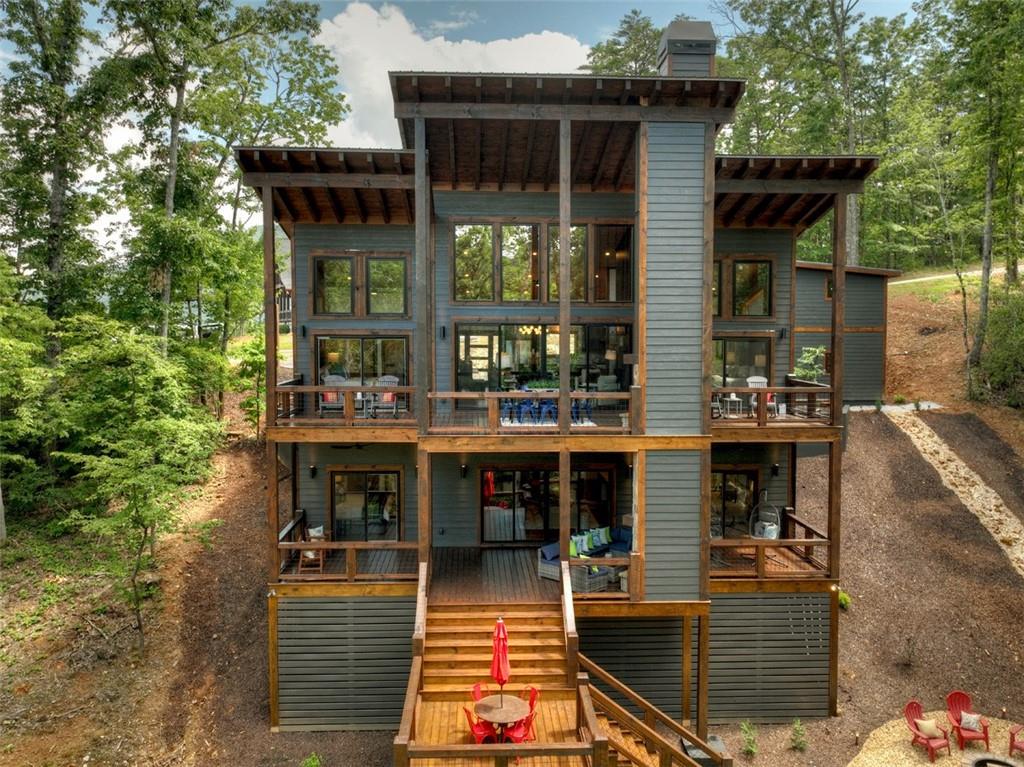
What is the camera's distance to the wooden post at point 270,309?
9539mm

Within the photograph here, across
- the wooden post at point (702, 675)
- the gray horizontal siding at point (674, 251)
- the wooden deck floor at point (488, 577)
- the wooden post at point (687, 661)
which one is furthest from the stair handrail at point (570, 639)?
the gray horizontal siding at point (674, 251)

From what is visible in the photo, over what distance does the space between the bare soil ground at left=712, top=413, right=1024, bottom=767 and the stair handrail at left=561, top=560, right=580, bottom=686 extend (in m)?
3.60

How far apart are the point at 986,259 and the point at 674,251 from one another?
1616cm

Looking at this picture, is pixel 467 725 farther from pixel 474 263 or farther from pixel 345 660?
pixel 474 263

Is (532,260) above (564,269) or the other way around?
above

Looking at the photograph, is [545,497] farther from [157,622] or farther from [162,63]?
[162,63]

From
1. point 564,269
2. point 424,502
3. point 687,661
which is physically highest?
point 564,269

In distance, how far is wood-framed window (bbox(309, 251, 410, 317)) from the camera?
1201 centimetres

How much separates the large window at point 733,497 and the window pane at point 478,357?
5470 mm

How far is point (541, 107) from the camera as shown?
350 inches

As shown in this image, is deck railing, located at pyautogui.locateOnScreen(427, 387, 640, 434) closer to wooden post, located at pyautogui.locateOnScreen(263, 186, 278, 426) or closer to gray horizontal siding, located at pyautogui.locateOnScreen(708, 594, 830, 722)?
wooden post, located at pyautogui.locateOnScreen(263, 186, 278, 426)

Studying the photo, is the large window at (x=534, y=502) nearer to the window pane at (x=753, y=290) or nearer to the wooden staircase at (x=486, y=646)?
the wooden staircase at (x=486, y=646)

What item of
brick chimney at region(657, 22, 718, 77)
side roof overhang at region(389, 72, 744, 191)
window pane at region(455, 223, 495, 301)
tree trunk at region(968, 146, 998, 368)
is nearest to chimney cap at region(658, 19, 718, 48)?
brick chimney at region(657, 22, 718, 77)

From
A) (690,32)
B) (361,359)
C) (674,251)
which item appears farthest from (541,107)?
(361,359)
